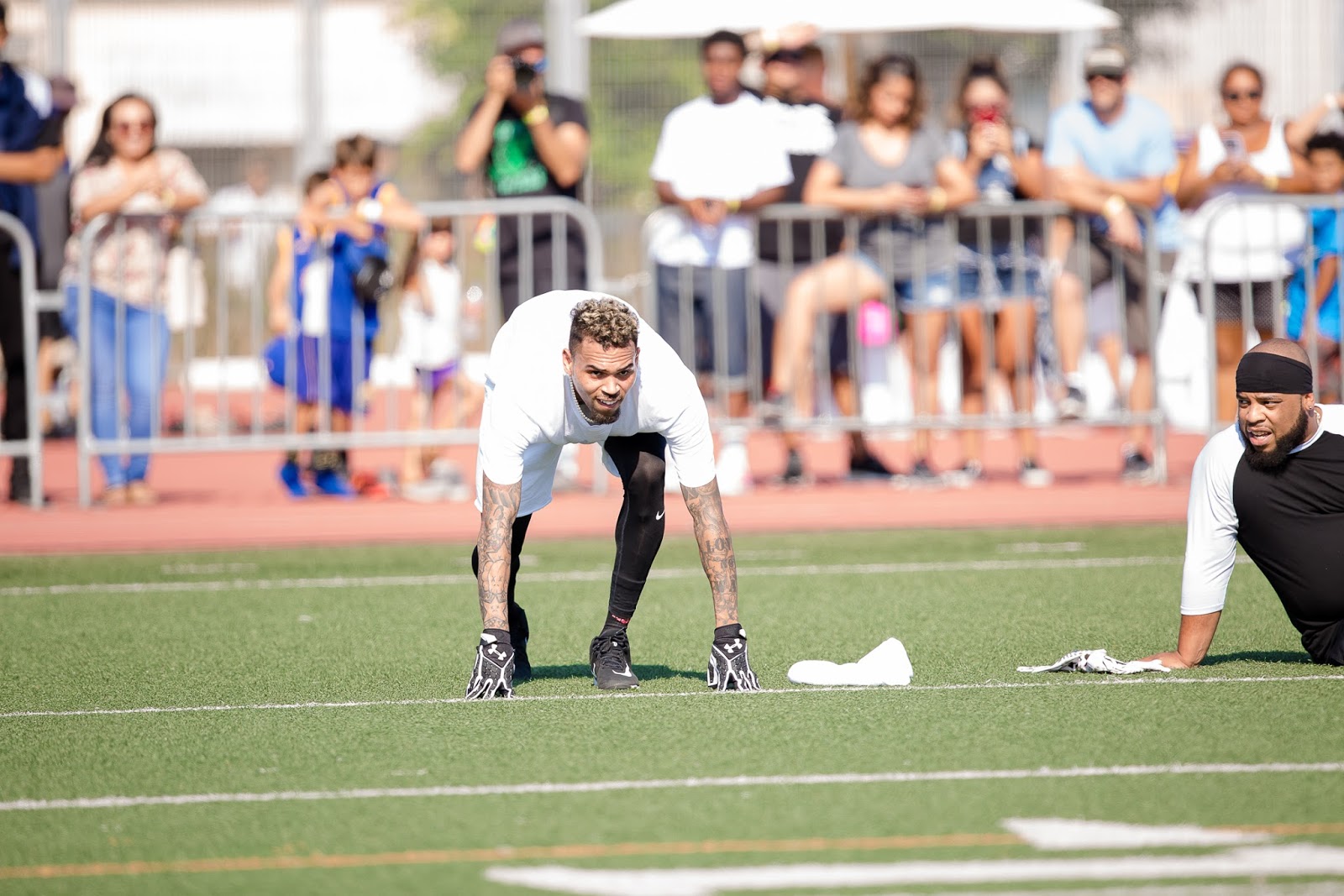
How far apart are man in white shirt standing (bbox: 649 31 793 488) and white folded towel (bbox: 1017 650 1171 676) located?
5.74m

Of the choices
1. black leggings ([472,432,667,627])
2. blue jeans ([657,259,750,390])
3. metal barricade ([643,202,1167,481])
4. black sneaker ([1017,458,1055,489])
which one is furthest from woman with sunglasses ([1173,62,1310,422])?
black leggings ([472,432,667,627])

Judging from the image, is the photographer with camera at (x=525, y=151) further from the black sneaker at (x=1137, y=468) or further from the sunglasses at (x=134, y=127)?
the black sneaker at (x=1137, y=468)

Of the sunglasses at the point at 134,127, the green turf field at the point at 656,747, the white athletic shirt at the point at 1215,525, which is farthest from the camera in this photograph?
the sunglasses at the point at 134,127

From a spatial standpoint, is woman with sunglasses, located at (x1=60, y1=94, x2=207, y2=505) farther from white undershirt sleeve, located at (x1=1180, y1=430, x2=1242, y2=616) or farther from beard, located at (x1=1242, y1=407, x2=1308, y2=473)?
beard, located at (x1=1242, y1=407, x2=1308, y2=473)

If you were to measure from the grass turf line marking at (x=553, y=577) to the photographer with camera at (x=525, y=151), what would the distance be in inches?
114

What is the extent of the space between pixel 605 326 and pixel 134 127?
7.11 m

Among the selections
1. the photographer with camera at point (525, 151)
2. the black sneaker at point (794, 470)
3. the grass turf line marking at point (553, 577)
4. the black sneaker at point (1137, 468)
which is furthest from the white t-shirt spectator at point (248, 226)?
the black sneaker at point (1137, 468)

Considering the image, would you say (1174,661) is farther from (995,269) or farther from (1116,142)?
(1116,142)

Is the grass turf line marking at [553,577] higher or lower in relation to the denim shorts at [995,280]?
lower

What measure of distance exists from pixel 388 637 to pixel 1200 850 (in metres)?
4.47

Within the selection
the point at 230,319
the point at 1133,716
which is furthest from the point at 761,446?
the point at 1133,716

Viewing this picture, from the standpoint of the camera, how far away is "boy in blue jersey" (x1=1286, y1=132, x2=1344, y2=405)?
12.5 metres

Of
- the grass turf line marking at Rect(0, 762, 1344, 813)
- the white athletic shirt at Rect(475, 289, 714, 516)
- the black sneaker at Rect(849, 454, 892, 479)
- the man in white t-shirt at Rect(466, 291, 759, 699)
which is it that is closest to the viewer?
the grass turf line marking at Rect(0, 762, 1344, 813)

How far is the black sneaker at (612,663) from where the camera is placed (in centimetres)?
704
